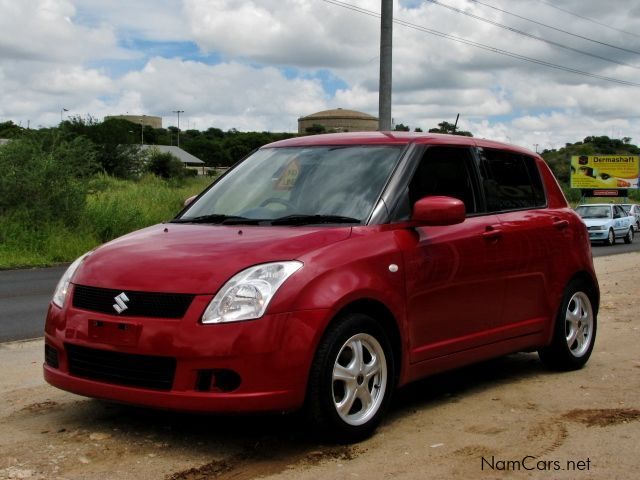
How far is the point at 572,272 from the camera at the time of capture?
6.88 meters

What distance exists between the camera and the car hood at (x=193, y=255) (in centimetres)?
453

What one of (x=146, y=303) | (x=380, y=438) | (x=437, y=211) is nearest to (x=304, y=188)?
(x=437, y=211)

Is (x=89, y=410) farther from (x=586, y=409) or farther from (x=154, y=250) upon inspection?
(x=586, y=409)

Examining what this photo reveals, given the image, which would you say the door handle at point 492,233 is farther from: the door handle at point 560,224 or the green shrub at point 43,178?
the green shrub at point 43,178

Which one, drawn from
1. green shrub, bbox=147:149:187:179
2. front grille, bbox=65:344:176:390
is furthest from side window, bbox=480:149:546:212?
green shrub, bbox=147:149:187:179

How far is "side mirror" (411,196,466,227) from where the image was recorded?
17.2 ft

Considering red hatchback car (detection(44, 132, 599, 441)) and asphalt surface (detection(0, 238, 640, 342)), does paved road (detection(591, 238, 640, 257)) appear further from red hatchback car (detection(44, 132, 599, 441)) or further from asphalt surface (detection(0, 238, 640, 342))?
red hatchback car (detection(44, 132, 599, 441))

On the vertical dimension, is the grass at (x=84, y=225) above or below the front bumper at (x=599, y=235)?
above

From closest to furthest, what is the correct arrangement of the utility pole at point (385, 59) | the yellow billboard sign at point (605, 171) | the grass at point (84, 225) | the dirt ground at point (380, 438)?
the dirt ground at point (380, 438)
the utility pole at point (385, 59)
the grass at point (84, 225)
the yellow billboard sign at point (605, 171)

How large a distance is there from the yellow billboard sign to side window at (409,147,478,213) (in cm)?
6001

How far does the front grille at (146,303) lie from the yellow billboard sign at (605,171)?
62.1 m

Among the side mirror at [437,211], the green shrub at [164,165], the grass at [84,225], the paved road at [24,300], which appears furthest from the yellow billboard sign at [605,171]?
the side mirror at [437,211]

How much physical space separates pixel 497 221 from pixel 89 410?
299 cm

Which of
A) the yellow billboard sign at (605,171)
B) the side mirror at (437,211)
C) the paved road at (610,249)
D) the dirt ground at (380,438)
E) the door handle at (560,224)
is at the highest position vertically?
the yellow billboard sign at (605,171)
